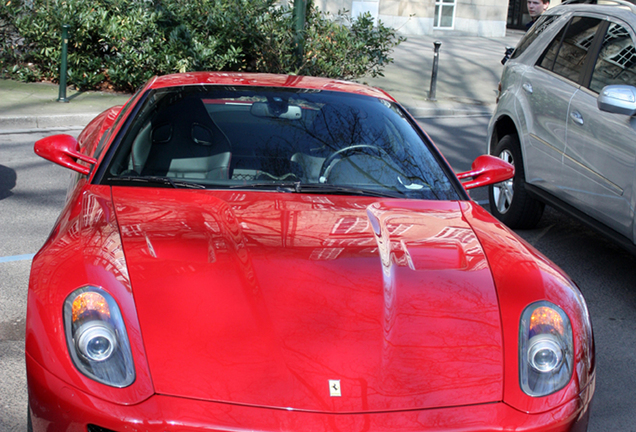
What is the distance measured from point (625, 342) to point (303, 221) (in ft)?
7.97

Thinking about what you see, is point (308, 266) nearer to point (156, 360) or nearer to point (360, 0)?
point (156, 360)

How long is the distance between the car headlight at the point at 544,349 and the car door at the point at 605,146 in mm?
2363

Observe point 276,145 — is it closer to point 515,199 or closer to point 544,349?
point 544,349

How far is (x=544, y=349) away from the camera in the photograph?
7.32 feet

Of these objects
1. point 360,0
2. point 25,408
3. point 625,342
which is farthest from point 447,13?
point 25,408

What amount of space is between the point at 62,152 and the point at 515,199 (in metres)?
3.98

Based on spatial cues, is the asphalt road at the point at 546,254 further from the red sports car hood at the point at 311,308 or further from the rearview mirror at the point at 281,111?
the rearview mirror at the point at 281,111

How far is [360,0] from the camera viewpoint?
23297mm

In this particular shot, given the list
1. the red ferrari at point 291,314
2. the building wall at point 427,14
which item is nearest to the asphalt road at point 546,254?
the red ferrari at point 291,314

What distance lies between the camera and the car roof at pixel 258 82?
3.67 m

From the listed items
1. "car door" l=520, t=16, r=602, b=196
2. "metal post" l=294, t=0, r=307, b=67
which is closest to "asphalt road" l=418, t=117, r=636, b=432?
"car door" l=520, t=16, r=602, b=196

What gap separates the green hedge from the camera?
11109mm

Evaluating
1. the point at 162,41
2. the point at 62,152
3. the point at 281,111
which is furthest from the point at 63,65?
the point at 281,111

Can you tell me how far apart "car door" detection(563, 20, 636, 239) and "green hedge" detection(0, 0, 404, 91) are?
22.0 feet
